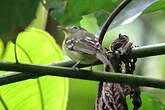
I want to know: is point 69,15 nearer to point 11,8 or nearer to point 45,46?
point 45,46

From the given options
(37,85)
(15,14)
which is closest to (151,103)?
(37,85)

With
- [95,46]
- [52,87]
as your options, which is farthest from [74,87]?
[95,46]

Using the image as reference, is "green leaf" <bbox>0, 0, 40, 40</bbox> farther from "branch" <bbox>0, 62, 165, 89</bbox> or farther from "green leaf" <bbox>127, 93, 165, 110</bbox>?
"green leaf" <bbox>127, 93, 165, 110</bbox>

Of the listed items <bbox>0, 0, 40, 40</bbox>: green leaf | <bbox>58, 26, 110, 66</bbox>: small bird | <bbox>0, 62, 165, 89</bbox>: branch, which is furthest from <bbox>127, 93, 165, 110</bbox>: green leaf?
<bbox>0, 0, 40, 40</bbox>: green leaf

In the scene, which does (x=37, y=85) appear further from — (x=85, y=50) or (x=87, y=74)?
(x=87, y=74)

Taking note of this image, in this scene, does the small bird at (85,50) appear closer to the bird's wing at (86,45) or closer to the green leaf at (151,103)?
the bird's wing at (86,45)

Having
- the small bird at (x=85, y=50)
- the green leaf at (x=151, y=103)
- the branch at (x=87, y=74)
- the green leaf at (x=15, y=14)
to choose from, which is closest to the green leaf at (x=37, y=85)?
the small bird at (x=85, y=50)

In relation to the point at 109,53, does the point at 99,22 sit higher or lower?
higher
